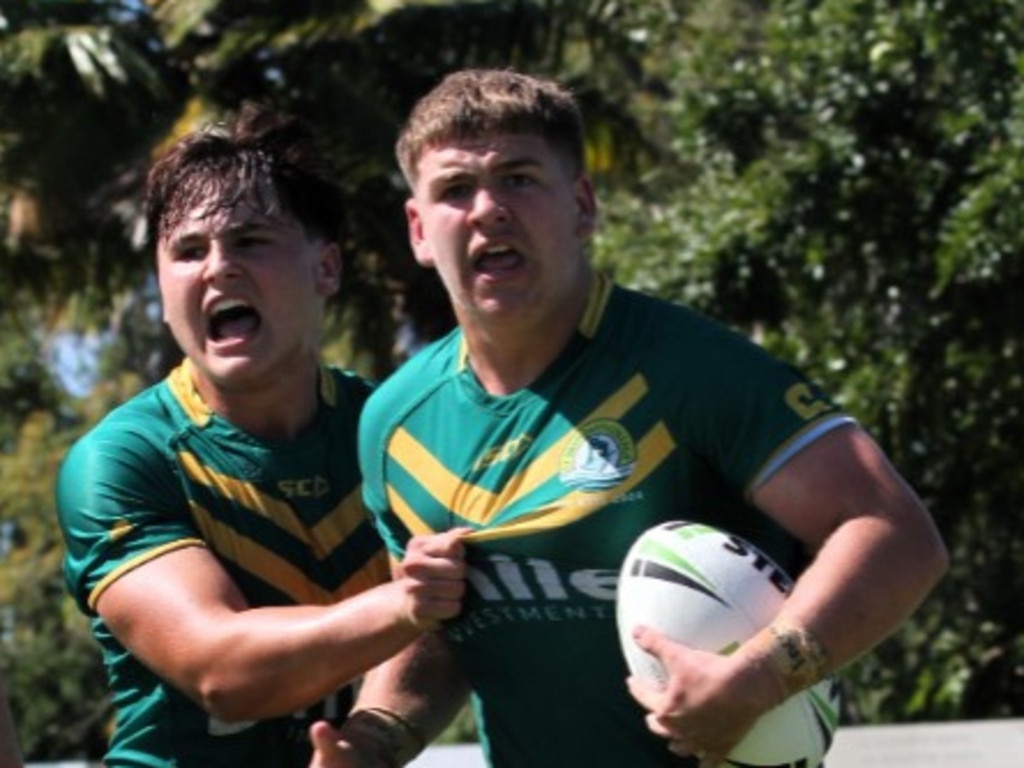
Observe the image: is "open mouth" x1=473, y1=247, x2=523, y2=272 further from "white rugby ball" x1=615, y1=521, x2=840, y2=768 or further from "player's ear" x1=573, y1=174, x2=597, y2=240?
"white rugby ball" x1=615, y1=521, x2=840, y2=768

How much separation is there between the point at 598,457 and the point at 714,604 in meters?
0.43

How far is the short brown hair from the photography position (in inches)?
187

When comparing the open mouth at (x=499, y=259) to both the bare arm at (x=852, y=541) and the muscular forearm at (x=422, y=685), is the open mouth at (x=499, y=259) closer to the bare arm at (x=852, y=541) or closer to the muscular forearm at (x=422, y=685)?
the bare arm at (x=852, y=541)

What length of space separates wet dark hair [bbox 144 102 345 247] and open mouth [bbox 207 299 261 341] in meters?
0.23

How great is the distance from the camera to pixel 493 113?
474 centimetres

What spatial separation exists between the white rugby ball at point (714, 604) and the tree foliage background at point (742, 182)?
10.3 meters

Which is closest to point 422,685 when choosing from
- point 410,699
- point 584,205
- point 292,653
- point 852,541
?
point 410,699

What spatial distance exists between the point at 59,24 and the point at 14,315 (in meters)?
2.99

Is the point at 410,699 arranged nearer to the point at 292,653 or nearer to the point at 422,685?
the point at 422,685

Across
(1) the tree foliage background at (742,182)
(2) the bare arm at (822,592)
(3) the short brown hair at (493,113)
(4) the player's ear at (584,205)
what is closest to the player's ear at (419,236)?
(3) the short brown hair at (493,113)

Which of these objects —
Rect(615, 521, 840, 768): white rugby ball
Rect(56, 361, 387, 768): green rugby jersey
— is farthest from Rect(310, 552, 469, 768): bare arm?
Rect(615, 521, 840, 768): white rugby ball

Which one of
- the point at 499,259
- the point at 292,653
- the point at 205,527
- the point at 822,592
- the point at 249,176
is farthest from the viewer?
the point at 249,176

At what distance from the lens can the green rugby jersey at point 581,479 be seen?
4551 millimetres

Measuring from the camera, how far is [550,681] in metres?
4.78
